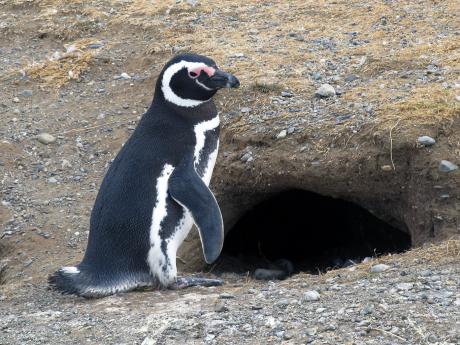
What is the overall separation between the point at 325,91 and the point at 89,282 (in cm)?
189

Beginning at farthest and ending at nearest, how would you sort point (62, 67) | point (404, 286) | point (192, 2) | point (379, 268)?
1. point (192, 2)
2. point (62, 67)
3. point (379, 268)
4. point (404, 286)

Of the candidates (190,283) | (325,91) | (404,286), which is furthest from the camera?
(325,91)

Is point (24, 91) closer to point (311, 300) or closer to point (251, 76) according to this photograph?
point (251, 76)

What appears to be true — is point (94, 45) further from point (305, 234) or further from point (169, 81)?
point (169, 81)

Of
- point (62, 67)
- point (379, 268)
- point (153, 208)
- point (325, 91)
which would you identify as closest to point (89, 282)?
point (153, 208)

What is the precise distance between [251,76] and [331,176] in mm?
1010

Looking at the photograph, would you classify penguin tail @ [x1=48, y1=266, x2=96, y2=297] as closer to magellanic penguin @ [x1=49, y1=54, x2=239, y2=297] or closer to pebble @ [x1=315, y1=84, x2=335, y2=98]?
magellanic penguin @ [x1=49, y1=54, x2=239, y2=297]

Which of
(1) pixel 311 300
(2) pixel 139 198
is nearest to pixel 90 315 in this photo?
(2) pixel 139 198

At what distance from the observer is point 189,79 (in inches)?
154

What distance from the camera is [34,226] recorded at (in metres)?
4.62

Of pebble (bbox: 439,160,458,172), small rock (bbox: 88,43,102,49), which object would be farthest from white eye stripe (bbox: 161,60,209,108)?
small rock (bbox: 88,43,102,49)

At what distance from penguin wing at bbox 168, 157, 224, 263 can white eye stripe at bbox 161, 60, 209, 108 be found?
0.31 metres

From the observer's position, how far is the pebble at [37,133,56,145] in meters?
5.23

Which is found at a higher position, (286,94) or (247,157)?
(286,94)
